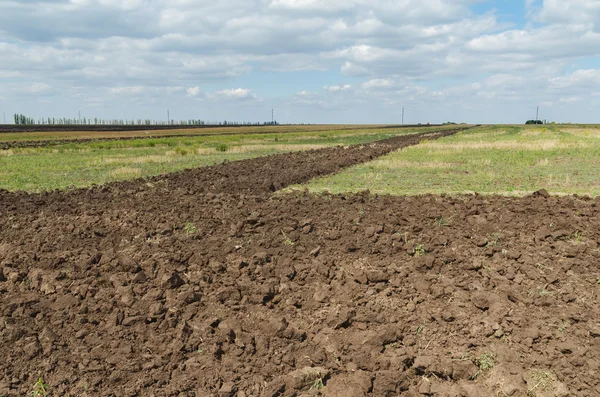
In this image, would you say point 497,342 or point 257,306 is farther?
point 257,306

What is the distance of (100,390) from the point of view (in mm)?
5891

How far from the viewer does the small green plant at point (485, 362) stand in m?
6.12

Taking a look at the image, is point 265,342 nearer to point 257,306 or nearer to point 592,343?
point 257,306

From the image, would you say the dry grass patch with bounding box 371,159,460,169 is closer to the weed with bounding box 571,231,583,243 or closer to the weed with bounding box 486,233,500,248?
the weed with bounding box 571,231,583,243

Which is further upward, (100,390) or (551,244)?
(551,244)

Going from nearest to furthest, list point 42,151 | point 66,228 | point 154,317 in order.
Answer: point 154,317, point 66,228, point 42,151

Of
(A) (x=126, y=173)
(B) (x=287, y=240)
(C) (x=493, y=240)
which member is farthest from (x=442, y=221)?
(A) (x=126, y=173)

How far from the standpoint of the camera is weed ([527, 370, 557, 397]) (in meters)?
5.70

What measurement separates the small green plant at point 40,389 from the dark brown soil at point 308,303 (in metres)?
0.11

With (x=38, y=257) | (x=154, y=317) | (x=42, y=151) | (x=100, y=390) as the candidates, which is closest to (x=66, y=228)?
(x=38, y=257)

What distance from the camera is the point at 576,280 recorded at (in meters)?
8.09

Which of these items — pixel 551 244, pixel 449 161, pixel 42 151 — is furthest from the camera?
pixel 42 151

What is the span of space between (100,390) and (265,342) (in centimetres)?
182

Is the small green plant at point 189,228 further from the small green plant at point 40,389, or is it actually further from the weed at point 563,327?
the weed at point 563,327
